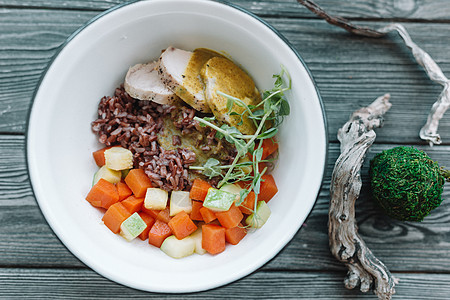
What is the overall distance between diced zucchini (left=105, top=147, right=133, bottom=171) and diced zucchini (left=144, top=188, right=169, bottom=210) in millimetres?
135

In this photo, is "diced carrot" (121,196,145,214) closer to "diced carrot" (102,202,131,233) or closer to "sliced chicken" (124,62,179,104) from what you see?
"diced carrot" (102,202,131,233)

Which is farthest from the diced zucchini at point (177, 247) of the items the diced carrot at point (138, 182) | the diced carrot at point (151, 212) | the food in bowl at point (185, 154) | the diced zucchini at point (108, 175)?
the diced zucchini at point (108, 175)

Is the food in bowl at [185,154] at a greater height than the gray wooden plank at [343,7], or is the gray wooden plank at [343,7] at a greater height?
the gray wooden plank at [343,7]

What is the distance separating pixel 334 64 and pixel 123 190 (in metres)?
1.07

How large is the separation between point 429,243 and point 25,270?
72.7 inches

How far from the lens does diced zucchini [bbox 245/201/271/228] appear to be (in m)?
1.50

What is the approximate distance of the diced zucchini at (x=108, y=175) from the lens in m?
1.54

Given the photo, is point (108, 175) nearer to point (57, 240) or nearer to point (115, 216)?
point (115, 216)

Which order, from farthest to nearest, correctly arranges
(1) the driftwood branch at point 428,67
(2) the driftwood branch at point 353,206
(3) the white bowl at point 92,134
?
1. (1) the driftwood branch at point 428,67
2. (2) the driftwood branch at point 353,206
3. (3) the white bowl at point 92,134

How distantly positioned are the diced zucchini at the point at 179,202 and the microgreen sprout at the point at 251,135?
12cm

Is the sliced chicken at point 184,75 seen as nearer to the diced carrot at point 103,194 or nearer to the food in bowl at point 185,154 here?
the food in bowl at point 185,154

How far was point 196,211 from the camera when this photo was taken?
5.01 feet

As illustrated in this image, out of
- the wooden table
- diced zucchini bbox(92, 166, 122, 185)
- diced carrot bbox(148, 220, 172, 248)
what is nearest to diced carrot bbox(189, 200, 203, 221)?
diced carrot bbox(148, 220, 172, 248)

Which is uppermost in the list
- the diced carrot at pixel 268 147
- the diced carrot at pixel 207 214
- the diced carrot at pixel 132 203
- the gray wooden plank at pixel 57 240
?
the diced carrot at pixel 268 147
